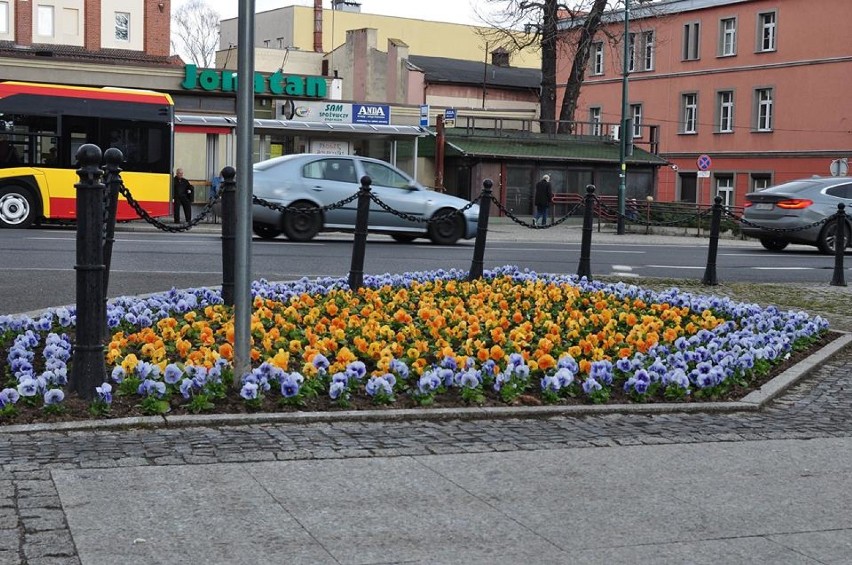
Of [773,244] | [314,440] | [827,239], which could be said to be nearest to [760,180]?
[773,244]

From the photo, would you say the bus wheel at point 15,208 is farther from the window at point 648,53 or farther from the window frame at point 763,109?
the window at point 648,53

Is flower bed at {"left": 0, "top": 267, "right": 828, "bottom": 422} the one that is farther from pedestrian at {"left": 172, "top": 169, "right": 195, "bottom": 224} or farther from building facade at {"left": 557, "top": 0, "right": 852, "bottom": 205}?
building facade at {"left": 557, "top": 0, "right": 852, "bottom": 205}

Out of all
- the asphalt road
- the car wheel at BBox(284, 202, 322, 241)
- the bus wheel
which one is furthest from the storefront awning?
the car wheel at BBox(284, 202, 322, 241)

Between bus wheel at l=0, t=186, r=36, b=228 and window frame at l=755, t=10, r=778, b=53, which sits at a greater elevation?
window frame at l=755, t=10, r=778, b=53

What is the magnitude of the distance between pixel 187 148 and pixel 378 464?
31504 mm

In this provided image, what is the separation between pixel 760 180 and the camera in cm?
5728

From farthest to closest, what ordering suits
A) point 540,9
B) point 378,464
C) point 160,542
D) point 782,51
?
point 782,51 < point 540,9 < point 378,464 < point 160,542

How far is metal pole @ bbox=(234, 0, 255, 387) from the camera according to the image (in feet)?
22.3

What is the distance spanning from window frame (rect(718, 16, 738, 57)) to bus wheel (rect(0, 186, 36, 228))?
3992cm

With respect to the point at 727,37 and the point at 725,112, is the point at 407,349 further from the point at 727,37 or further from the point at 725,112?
the point at 727,37

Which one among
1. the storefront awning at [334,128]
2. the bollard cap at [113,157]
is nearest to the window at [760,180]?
the storefront awning at [334,128]

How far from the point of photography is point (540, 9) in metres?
48.1

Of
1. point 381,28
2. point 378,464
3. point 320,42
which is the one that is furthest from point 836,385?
point 381,28

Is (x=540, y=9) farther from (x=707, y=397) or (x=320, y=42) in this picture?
(x=707, y=397)
